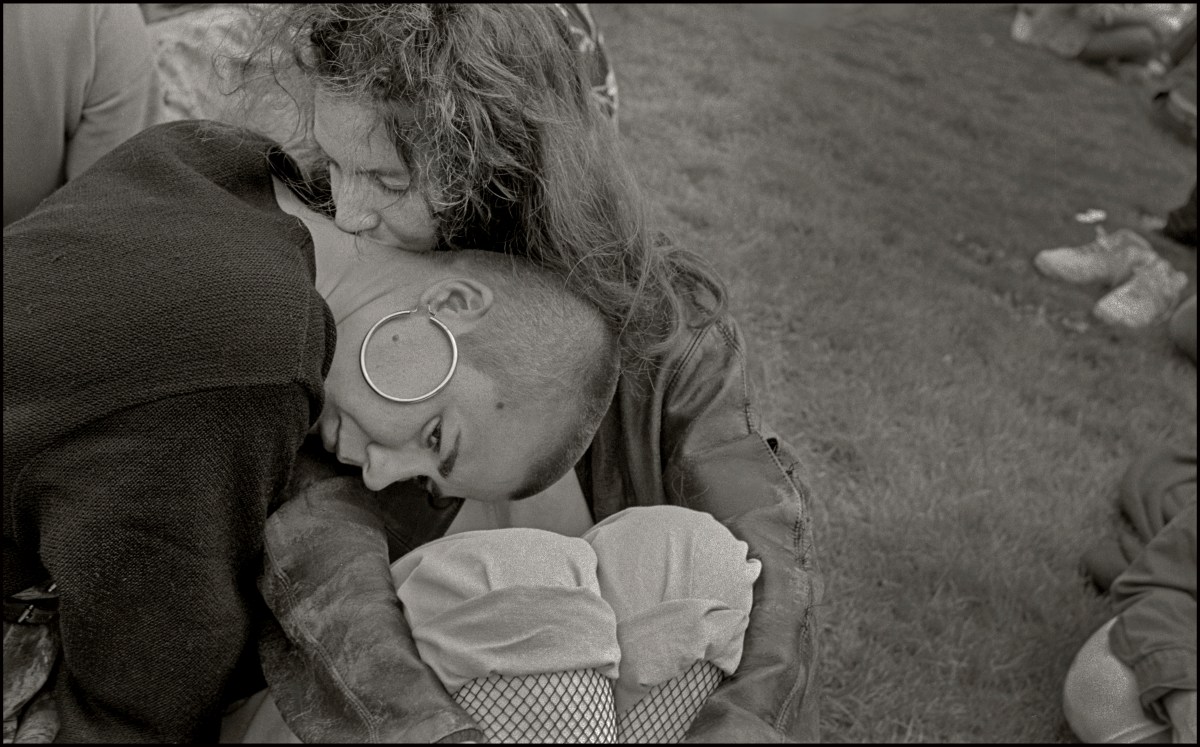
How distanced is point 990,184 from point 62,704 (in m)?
5.26

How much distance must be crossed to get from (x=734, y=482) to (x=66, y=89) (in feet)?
5.52

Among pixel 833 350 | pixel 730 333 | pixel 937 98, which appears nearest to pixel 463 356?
pixel 730 333

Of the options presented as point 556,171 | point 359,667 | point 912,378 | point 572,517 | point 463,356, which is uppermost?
point 556,171

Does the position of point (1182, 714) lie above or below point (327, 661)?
below

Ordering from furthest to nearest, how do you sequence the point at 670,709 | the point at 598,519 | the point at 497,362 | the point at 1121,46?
the point at 1121,46
the point at 598,519
the point at 497,362
the point at 670,709

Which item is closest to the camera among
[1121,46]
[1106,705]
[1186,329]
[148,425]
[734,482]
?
[148,425]

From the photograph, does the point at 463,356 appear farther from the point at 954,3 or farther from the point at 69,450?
the point at 954,3

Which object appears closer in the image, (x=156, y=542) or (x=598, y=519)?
(x=156, y=542)

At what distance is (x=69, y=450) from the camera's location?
1.36 meters

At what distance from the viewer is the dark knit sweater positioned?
1.37 metres

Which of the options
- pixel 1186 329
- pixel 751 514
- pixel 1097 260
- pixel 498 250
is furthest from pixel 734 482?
pixel 1097 260

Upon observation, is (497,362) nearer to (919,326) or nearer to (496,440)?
(496,440)

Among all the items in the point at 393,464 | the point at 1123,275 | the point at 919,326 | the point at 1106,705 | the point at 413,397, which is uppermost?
the point at 413,397

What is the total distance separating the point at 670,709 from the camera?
1547 millimetres
